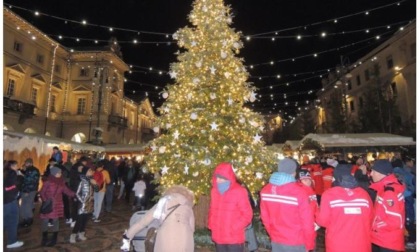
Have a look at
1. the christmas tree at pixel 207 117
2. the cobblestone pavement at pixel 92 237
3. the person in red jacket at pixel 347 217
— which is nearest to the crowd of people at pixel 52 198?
the cobblestone pavement at pixel 92 237

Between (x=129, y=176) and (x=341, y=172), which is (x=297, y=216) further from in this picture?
(x=129, y=176)

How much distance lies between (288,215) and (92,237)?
5.88m

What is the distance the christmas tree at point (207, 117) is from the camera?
311 inches

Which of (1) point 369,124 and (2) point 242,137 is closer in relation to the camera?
(2) point 242,137

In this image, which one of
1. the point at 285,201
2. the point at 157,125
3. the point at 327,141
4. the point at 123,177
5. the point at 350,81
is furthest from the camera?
the point at 350,81

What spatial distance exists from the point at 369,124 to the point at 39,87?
33825mm

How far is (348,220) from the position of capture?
3.53 metres

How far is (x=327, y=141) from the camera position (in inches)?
755

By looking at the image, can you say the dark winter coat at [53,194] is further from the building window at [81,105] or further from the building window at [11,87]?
the building window at [81,105]

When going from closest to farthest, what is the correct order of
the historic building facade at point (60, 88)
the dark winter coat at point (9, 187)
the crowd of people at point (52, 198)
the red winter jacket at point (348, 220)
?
the red winter jacket at point (348, 220)
the dark winter coat at point (9, 187)
the crowd of people at point (52, 198)
the historic building facade at point (60, 88)

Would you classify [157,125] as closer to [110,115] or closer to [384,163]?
[384,163]

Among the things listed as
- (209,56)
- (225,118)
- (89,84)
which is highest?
(89,84)

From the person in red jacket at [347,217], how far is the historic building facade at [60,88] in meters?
28.1

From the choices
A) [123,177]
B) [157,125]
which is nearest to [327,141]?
[123,177]
